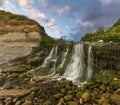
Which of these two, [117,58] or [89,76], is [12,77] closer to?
[89,76]

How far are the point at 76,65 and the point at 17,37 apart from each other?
36.3 ft

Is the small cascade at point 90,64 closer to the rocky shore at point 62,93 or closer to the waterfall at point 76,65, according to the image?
the waterfall at point 76,65

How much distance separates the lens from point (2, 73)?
39125 mm

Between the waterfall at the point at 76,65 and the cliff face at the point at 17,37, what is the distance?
7366 mm

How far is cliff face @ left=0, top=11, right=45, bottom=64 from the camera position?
43562mm

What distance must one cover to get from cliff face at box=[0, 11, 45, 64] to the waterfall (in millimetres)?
7366

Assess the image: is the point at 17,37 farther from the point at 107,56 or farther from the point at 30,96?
the point at 30,96

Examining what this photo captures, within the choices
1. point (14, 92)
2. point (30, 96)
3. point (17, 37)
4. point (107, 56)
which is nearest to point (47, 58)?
point (17, 37)

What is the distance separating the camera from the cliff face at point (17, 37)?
143 ft

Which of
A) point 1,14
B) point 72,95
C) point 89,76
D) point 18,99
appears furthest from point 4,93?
point 1,14

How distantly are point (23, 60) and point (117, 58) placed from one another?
13.1 meters

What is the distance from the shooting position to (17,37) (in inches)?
1747

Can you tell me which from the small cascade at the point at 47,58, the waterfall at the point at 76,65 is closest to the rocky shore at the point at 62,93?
the waterfall at the point at 76,65

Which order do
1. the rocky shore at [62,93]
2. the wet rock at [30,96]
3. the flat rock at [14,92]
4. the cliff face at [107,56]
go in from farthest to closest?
the cliff face at [107,56] < the flat rock at [14,92] < the wet rock at [30,96] < the rocky shore at [62,93]
